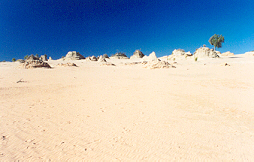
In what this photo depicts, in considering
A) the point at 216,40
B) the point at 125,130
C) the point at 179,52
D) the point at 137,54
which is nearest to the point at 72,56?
the point at 137,54

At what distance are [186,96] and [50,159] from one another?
4064mm

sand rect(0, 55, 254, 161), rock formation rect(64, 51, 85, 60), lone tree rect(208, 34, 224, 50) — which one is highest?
lone tree rect(208, 34, 224, 50)

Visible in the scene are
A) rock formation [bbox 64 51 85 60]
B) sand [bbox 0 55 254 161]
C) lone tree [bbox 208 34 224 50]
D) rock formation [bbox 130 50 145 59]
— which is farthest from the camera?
lone tree [bbox 208 34 224 50]

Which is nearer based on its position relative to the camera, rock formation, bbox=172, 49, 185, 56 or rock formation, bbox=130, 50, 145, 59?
rock formation, bbox=172, 49, 185, 56

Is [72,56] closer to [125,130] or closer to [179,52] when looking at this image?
[179,52]

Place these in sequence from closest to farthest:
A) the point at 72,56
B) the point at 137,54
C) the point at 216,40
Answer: the point at 72,56
the point at 137,54
the point at 216,40

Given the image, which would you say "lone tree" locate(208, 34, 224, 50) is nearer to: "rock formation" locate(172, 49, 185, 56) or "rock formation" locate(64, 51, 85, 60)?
"rock formation" locate(172, 49, 185, 56)

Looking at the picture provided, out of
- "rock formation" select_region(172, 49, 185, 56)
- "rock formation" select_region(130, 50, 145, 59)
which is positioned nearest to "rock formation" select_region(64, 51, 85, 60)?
"rock formation" select_region(130, 50, 145, 59)

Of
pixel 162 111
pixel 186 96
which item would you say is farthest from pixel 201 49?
pixel 162 111

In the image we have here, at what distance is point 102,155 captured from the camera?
6.10ft

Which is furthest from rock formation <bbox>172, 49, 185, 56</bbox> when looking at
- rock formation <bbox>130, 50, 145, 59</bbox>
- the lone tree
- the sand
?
the sand

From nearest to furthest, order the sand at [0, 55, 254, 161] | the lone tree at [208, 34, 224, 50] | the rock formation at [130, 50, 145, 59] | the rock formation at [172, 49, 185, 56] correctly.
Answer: the sand at [0, 55, 254, 161]
the rock formation at [172, 49, 185, 56]
the rock formation at [130, 50, 145, 59]
the lone tree at [208, 34, 224, 50]

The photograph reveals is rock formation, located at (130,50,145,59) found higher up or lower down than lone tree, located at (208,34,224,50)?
lower down

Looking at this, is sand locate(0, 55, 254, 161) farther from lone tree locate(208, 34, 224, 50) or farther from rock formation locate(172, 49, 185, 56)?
lone tree locate(208, 34, 224, 50)
